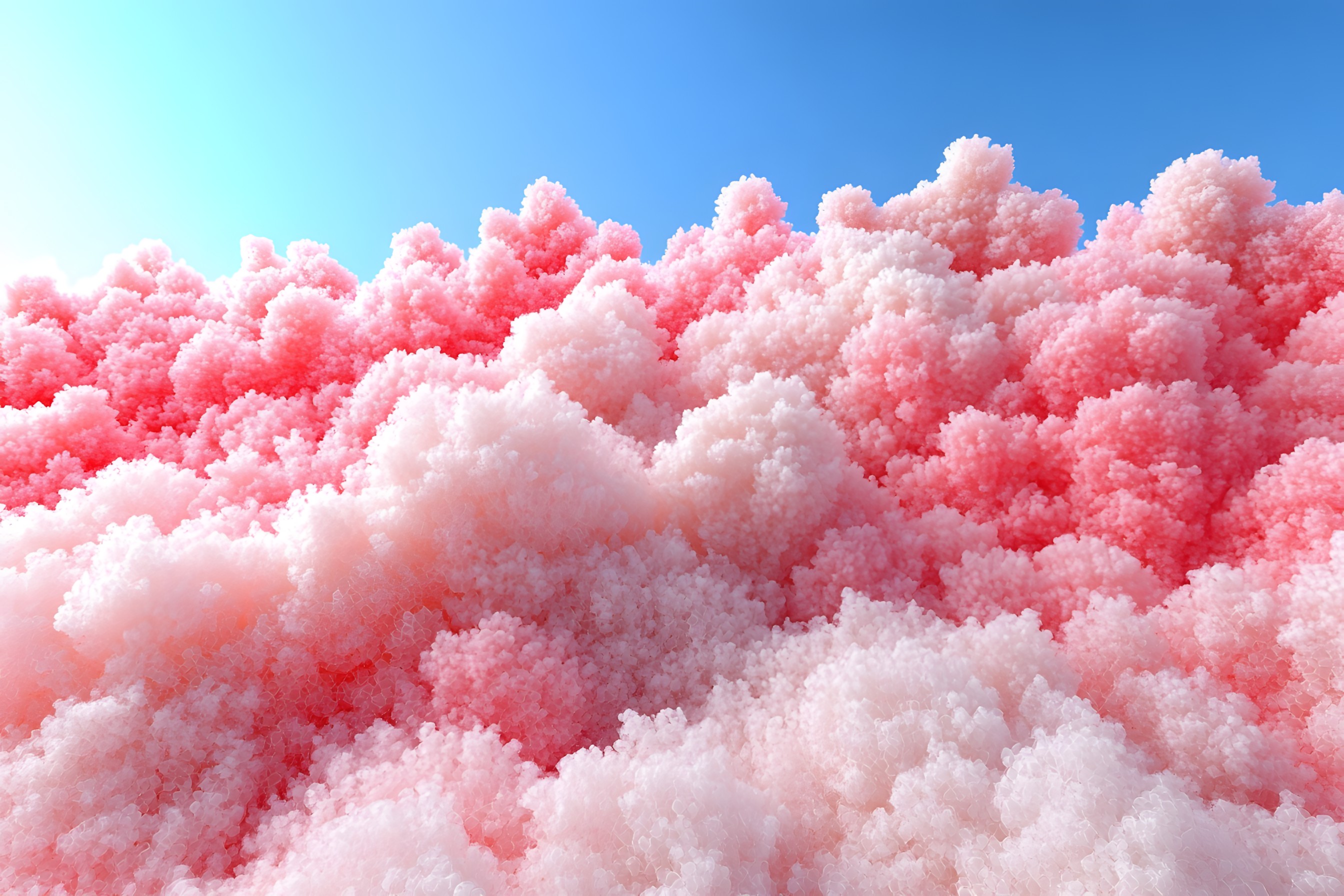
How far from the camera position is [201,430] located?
2977mm

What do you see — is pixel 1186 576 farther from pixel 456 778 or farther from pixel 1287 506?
pixel 456 778

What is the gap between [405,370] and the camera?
2850mm

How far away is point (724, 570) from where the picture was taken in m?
2.30

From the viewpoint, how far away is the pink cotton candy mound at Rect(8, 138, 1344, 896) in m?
1.51

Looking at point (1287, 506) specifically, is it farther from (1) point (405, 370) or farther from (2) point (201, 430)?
(2) point (201, 430)

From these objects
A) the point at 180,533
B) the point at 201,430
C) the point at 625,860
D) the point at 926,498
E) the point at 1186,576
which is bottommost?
the point at 625,860

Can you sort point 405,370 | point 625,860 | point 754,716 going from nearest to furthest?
point 625,860, point 754,716, point 405,370

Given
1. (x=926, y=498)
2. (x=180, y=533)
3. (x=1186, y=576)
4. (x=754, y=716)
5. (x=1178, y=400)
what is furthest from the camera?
(x=926, y=498)

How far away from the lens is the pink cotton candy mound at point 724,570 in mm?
1512

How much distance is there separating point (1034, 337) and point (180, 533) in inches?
111

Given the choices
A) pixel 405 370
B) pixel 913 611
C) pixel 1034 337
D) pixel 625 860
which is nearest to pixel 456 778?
pixel 625 860

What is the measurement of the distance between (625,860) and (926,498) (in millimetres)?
1572

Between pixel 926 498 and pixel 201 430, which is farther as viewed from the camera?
pixel 201 430

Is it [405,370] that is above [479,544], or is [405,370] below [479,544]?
above
